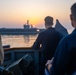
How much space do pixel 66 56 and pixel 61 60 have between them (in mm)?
65

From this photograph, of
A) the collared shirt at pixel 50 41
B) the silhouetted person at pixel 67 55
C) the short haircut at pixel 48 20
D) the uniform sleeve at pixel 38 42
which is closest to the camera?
the silhouetted person at pixel 67 55

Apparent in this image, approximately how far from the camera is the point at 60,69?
7.84 feet

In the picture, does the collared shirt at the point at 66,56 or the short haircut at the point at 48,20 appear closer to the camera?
the collared shirt at the point at 66,56

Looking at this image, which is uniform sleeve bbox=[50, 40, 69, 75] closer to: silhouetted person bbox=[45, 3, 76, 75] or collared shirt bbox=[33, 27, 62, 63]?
silhouetted person bbox=[45, 3, 76, 75]

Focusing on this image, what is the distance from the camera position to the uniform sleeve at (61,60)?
2.33 meters

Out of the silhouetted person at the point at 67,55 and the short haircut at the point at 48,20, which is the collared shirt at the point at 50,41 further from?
the silhouetted person at the point at 67,55

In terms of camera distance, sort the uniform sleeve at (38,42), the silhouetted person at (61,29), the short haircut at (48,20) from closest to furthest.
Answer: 1. the short haircut at (48,20)
2. the uniform sleeve at (38,42)
3. the silhouetted person at (61,29)

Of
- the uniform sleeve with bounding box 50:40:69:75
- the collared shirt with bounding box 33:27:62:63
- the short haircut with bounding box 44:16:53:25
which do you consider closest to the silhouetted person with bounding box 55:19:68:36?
the collared shirt with bounding box 33:27:62:63

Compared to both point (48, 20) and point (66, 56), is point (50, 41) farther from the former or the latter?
point (66, 56)

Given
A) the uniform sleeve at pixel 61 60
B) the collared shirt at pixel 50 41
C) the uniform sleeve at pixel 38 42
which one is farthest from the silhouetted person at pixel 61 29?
the uniform sleeve at pixel 61 60

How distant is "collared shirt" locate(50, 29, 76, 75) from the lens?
91.7 inches

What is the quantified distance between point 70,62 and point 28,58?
3.00 meters

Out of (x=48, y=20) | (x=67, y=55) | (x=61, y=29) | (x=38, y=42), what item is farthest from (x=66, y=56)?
(x=61, y=29)

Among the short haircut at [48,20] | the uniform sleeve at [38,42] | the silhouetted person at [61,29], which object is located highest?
the short haircut at [48,20]
